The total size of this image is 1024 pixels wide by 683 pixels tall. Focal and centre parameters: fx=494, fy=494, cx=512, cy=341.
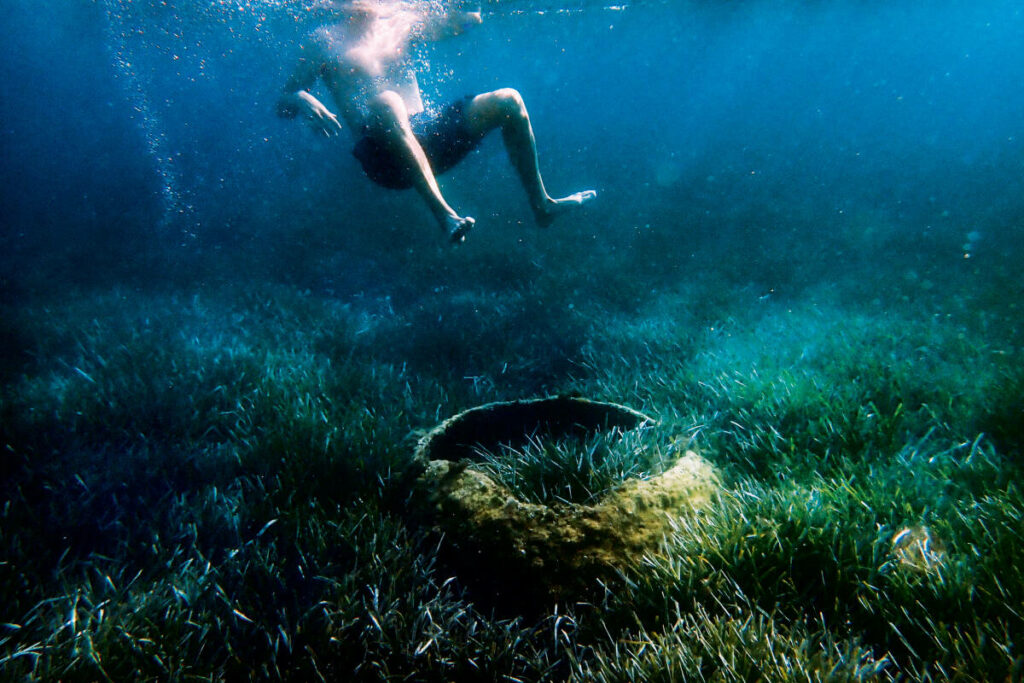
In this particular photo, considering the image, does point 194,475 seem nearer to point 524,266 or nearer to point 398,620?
point 398,620

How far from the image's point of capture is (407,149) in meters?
3.95

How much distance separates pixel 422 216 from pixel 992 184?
12448 millimetres

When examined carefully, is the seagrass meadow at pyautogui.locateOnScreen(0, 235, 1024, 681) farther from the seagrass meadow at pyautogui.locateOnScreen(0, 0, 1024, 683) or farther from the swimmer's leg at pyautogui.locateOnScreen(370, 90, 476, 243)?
the swimmer's leg at pyautogui.locateOnScreen(370, 90, 476, 243)

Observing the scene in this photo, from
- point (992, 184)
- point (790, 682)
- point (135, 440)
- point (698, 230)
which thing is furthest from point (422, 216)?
point (992, 184)

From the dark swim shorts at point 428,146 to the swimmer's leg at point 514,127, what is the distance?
113mm

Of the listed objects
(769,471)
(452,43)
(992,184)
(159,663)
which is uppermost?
(452,43)

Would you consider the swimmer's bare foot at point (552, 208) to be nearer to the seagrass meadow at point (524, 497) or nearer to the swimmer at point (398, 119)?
the swimmer at point (398, 119)

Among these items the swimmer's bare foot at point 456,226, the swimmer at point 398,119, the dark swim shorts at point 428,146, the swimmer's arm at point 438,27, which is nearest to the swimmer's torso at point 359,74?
the swimmer at point 398,119

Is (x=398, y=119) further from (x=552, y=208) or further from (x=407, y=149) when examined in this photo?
(x=552, y=208)

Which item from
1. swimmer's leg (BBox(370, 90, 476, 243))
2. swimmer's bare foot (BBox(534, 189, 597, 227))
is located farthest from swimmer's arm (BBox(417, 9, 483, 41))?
swimmer's leg (BBox(370, 90, 476, 243))

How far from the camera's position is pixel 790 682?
133 cm

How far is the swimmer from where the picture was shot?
4004 mm

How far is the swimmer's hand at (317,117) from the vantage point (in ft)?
15.1

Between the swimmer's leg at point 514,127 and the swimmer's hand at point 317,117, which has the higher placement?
the swimmer's hand at point 317,117
